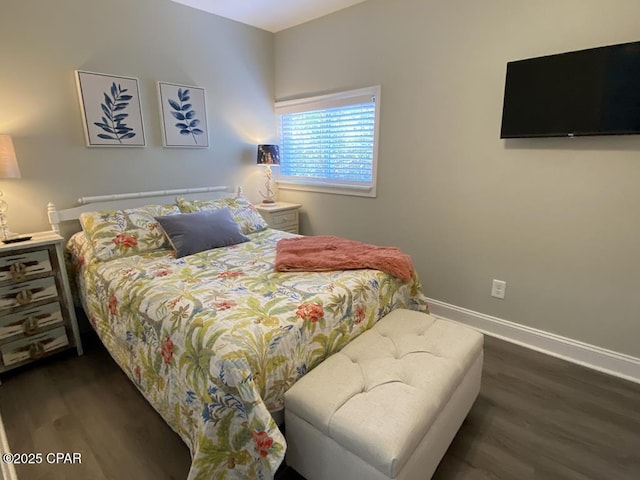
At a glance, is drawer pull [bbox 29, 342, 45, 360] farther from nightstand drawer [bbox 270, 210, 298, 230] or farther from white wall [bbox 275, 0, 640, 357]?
white wall [bbox 275, 0, 640, 357]

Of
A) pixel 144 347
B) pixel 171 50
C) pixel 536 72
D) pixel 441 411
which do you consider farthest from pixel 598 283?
pixel 171 50

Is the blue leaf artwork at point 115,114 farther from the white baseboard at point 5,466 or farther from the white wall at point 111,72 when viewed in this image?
the white baseboard at point 5,466

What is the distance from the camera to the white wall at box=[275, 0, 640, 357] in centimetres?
198

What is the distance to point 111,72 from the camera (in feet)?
8.49

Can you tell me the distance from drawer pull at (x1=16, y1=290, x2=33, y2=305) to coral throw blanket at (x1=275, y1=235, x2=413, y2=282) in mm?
1577

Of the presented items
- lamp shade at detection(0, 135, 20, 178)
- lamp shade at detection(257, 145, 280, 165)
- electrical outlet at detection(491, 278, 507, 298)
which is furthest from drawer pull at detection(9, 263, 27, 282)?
electrical outlet at detection(491, 278, 507, 298)

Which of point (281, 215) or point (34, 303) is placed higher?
point (281, 215)

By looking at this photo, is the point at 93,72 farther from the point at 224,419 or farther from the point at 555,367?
the point at 555,367

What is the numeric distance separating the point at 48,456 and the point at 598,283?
3123mm

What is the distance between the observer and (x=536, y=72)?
2070 mm

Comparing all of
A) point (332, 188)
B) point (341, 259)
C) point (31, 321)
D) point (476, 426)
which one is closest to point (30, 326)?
point (31, 321)

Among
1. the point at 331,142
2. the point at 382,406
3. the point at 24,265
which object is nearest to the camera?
the point at 382,406

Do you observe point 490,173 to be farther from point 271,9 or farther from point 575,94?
point 271,9

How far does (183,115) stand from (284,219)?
1.36 meters
